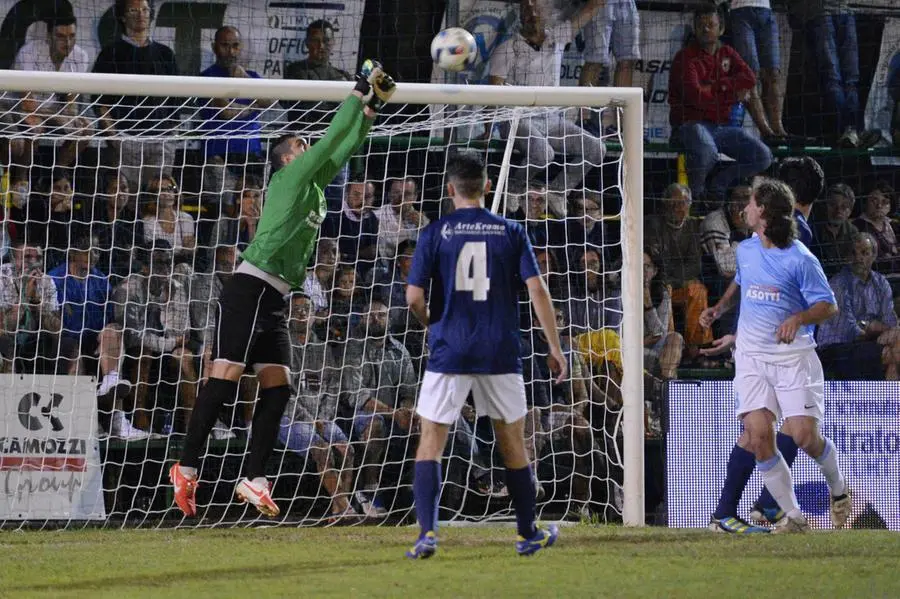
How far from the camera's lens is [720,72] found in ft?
40.1

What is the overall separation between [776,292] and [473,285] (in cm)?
210

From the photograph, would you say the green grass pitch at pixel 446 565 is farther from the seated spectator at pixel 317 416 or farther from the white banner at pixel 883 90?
the white banner at pixel 883 90

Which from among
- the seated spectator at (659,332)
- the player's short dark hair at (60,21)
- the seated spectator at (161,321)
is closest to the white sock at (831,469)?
the seated spectator at (659,332)

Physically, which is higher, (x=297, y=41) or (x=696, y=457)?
(x=297, y=41)

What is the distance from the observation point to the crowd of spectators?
9359mm

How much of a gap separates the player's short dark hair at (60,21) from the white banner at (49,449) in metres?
→ 3.44

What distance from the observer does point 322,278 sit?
32.4 ft

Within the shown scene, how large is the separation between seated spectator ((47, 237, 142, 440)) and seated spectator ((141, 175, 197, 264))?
0.49m

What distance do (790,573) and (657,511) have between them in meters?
2.79

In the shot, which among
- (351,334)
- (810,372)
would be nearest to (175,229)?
(351,334)

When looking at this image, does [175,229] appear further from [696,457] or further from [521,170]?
[696,457]

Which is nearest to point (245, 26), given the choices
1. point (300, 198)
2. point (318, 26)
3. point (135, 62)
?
point (318, 26)

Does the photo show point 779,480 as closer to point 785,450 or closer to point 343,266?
point 785,450

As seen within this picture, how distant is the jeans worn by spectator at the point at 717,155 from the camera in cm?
1193
